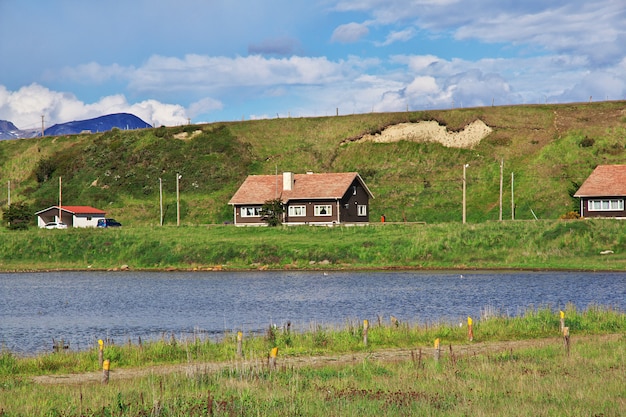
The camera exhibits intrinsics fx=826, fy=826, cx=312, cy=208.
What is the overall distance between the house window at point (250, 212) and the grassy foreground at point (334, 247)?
1576 centimetres

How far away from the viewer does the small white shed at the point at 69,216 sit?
4345 inches

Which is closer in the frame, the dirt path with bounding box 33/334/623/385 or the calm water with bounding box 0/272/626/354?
the dirt path with bounding box 33/334/623/385

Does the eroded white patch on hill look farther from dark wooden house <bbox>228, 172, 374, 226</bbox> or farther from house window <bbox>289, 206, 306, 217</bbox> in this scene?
house window <bbox>289, 206, 306, 217</bbox>

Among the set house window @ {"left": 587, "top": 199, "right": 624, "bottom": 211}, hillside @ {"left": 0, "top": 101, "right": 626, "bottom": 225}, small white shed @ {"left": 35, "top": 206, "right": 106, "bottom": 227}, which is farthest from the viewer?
hillside @ {"left": 0, "top": 101, "right": 626, "bottom": 225}

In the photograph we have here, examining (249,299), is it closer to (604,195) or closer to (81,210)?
(604,195)

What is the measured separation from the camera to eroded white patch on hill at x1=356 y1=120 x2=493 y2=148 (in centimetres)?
13200

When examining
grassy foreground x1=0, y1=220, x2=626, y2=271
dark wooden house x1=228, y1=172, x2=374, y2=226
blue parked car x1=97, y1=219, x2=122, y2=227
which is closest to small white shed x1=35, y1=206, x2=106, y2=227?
blue parked car x1=97, y1=219, x2=122, y2=227

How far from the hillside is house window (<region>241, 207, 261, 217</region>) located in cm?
996

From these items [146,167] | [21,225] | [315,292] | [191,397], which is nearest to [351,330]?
[191,397]

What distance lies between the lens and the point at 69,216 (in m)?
111

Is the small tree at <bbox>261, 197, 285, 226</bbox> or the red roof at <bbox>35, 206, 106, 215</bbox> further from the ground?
the red roof at <bbox>35, 206, 106, 215</bbox>

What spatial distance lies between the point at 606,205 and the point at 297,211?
36834 mm

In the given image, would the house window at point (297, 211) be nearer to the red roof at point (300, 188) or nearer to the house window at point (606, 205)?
the red roof at point (300, 188)

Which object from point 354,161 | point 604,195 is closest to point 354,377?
point 604,195
